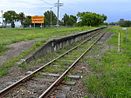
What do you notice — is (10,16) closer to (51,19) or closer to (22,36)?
(51,19)

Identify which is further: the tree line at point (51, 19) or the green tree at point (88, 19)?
the green tree at point (88, 19)

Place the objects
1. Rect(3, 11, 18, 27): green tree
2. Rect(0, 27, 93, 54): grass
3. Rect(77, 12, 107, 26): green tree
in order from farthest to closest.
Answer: Rect(77, 12, 107, 26): green tree → Rect(3, 11, 18, 27): green tree → Rect(0, 27, 93, 54): grass

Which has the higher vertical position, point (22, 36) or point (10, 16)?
point (10, 16)

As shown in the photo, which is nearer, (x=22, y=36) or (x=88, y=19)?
(x=22, y=36)

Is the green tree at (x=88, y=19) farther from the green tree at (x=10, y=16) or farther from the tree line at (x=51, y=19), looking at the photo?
the green tree at (x=10, y=16)

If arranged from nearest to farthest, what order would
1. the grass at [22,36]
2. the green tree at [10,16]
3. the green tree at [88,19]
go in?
1. the grass at [22,36]
2. the green tree at [10,16]
3. the green tree at [88,19]

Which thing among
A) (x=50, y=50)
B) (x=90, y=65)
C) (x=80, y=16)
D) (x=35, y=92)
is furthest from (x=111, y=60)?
(x=80, y=16)

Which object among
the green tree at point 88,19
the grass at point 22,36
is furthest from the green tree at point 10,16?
the grass at point 22,36

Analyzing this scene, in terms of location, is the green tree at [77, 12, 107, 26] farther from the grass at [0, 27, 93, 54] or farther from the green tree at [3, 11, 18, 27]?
the grass at [0, 27, 93, 54]

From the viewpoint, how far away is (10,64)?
1431cm

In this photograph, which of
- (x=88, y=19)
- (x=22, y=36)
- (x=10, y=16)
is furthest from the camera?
(x=88, y=19)

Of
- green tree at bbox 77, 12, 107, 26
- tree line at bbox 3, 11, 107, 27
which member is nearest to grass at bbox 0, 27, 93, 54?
tree line at bbox 3, 11, 107, 27

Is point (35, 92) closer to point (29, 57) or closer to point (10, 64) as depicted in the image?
point (10, 64)

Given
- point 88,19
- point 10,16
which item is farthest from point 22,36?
point 88,19
